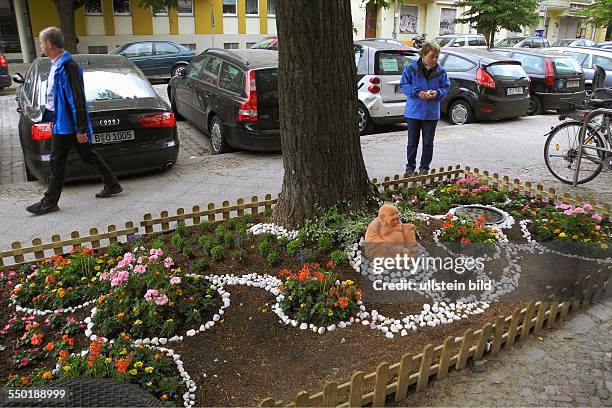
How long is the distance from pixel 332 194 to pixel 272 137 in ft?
12.8

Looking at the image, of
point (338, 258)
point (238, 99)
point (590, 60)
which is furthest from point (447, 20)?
point (338, 258)

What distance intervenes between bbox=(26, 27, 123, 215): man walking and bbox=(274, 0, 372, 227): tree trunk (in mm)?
2534

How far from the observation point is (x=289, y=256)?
176 inches

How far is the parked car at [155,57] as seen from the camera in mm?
19766

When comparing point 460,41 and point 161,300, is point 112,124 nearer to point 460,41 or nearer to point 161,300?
point 161,300

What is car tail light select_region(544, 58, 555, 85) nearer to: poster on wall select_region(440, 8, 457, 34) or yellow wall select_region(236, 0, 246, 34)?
yellow wall select_region(236, 0, 246, 34)

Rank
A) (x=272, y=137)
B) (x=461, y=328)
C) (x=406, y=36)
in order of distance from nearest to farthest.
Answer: (x=461, y=328) < (x=272, y=137) < (x=406, y=36)

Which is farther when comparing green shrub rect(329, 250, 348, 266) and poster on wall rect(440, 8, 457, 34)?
poster on wall rect(440, 8, 457, 34)

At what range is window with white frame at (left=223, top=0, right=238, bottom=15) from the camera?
3109 cm

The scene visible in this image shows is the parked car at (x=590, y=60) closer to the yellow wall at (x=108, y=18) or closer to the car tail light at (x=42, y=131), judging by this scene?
the car tail light at (x=42, y=131)

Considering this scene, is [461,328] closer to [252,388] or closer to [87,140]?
→ [252,388]

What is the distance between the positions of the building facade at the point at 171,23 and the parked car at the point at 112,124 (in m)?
20.5

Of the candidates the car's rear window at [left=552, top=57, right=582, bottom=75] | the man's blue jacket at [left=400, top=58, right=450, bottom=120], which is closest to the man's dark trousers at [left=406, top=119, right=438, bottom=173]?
the man's blue jacket at [left=400, top=58, right=450, bottom=120]

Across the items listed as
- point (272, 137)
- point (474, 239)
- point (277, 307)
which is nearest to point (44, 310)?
point (277, 307)
